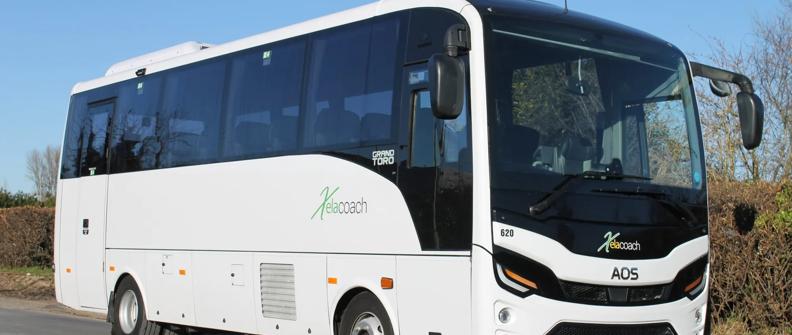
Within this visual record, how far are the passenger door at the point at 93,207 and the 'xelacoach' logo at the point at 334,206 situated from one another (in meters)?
5.37

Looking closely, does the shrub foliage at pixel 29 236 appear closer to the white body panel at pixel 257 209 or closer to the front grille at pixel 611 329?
the white body panel at pixel 257 209

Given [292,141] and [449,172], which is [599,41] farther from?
[292,141]

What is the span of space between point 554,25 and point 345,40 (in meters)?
2.28

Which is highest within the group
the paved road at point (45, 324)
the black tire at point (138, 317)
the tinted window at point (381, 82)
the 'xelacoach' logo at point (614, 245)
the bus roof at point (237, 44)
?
the bus roof at point (237, 44)

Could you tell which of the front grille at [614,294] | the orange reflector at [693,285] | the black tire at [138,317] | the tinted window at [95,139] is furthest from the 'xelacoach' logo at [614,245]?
the tinted window at [95,139]

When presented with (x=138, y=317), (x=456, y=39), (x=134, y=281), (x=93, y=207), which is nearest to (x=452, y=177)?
(x=456, y=39)

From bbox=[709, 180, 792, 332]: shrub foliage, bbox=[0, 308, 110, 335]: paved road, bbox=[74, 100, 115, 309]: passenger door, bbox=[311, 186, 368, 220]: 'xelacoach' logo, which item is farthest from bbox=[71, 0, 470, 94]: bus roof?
bbox=[709, 180, 792, 332]: shrub foliage

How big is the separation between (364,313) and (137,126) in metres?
5.82

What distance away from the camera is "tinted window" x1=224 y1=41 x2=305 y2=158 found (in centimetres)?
1108

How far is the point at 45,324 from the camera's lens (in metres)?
16.4

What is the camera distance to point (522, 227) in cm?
832

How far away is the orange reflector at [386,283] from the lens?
9320 mm

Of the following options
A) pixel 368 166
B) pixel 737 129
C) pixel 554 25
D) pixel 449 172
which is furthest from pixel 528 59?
pixel 737 129

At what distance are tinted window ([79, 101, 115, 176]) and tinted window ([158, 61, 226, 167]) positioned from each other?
1.73 meters
